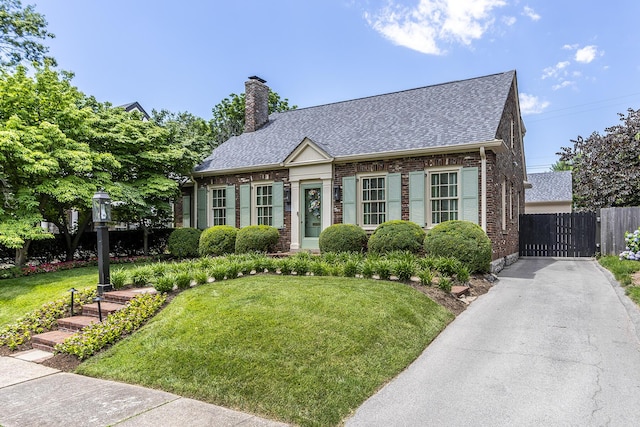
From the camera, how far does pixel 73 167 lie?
10891mm

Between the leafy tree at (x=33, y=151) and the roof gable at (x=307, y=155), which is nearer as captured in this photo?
the leafy tree at (x=33, y=151)

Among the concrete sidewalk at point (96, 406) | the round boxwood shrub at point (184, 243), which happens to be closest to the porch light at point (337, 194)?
the round boxwood shrub at point (184, 243)

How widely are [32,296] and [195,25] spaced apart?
9100 mm

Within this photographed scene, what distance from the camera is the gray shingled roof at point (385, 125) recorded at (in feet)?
36.6

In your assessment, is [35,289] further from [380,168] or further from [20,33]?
[20,33]

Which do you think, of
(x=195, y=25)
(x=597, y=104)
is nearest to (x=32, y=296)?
(x=195, y=25)

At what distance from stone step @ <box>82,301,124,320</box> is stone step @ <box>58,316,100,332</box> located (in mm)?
120

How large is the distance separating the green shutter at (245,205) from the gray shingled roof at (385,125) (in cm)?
81

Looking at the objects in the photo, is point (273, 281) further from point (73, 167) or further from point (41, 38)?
point (41, 38)

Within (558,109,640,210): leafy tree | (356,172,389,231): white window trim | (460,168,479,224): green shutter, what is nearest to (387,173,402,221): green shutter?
(356,172,389,231): white window trim

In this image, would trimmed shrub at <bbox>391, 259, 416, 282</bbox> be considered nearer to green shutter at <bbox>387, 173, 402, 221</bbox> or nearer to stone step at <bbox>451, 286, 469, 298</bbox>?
stone step at <bbox>451, 286, 469, 298</bbox>

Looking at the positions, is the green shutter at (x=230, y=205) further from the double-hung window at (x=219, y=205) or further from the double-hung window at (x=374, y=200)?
the double-hung window at (x=374, y=200)

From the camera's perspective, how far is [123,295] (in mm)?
6617

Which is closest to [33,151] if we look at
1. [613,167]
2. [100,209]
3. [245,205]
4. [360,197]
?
[100,209]
